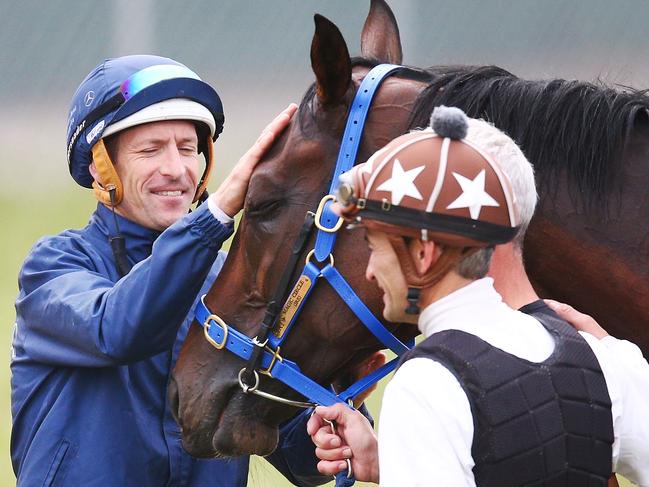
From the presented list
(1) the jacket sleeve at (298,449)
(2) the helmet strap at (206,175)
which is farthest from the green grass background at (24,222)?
(1) the jacket sleeve at (298,449)

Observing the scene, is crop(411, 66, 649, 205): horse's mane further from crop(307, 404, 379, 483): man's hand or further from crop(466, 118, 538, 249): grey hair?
crop(307, 404, 379, 483): man's hand

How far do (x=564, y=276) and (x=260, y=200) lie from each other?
84 centimetres

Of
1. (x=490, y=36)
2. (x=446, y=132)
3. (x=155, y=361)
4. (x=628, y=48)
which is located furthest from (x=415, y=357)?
(x=490, y=36)

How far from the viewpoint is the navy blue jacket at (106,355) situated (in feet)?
9.57

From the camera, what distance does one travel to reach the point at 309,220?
2844 millimetres

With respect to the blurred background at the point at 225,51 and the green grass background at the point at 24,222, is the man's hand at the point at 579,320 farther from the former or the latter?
the green grass background at the point at 24,222

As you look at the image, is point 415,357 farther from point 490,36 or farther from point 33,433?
point 490,36

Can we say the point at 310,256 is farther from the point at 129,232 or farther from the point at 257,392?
the point at 129,232

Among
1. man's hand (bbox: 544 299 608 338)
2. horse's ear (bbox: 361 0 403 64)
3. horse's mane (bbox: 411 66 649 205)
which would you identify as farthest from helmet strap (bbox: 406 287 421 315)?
horse's ear (bbox: 361 0 403 64)

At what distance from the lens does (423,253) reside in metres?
2.02

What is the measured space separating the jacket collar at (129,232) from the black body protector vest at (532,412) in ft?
5.26

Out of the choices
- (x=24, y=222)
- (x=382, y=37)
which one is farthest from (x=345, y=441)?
(x=24, y=222)

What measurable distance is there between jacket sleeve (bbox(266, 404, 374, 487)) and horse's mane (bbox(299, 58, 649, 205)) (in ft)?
3.83

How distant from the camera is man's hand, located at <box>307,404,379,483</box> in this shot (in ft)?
8.06
